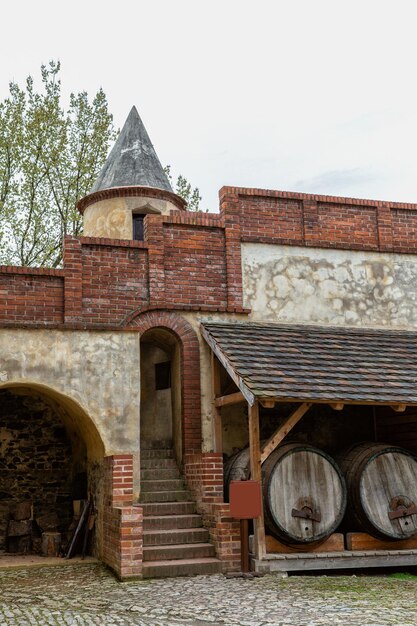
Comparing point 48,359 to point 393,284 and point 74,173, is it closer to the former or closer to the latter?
point 393,284

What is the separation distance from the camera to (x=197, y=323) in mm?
11875

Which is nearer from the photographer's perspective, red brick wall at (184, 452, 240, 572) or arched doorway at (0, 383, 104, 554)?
red brick wall at (184, 452, 240, 572)

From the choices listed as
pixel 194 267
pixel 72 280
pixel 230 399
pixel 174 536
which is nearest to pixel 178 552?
pixel 174 536

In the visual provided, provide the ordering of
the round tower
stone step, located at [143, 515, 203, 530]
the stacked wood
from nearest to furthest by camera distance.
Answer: stone step, located at [143, 515, 203, 530] → the stacked wood → the round tower

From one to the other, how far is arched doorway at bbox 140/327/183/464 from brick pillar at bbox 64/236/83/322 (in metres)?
1.31

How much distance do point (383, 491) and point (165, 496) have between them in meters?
3.13

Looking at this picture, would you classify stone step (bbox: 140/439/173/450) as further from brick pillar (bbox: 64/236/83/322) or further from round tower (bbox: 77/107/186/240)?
round tower (bbox: 77/107/186/240)

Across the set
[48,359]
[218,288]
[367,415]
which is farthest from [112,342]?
[367,415]

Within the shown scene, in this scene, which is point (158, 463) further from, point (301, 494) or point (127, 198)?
point (127, 198)

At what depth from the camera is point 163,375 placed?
12664 mm

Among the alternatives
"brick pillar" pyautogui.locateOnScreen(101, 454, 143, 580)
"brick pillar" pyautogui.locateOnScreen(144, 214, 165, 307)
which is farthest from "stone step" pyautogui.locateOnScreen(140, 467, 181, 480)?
"brick pillar" pyautogui.locateOnScreen(144, 214, 165, 307)

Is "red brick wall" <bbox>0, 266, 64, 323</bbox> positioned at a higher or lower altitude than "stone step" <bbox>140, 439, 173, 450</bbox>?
higher

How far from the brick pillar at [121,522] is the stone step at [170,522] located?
18.1 inches

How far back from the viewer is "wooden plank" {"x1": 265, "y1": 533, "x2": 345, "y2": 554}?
962 cm
